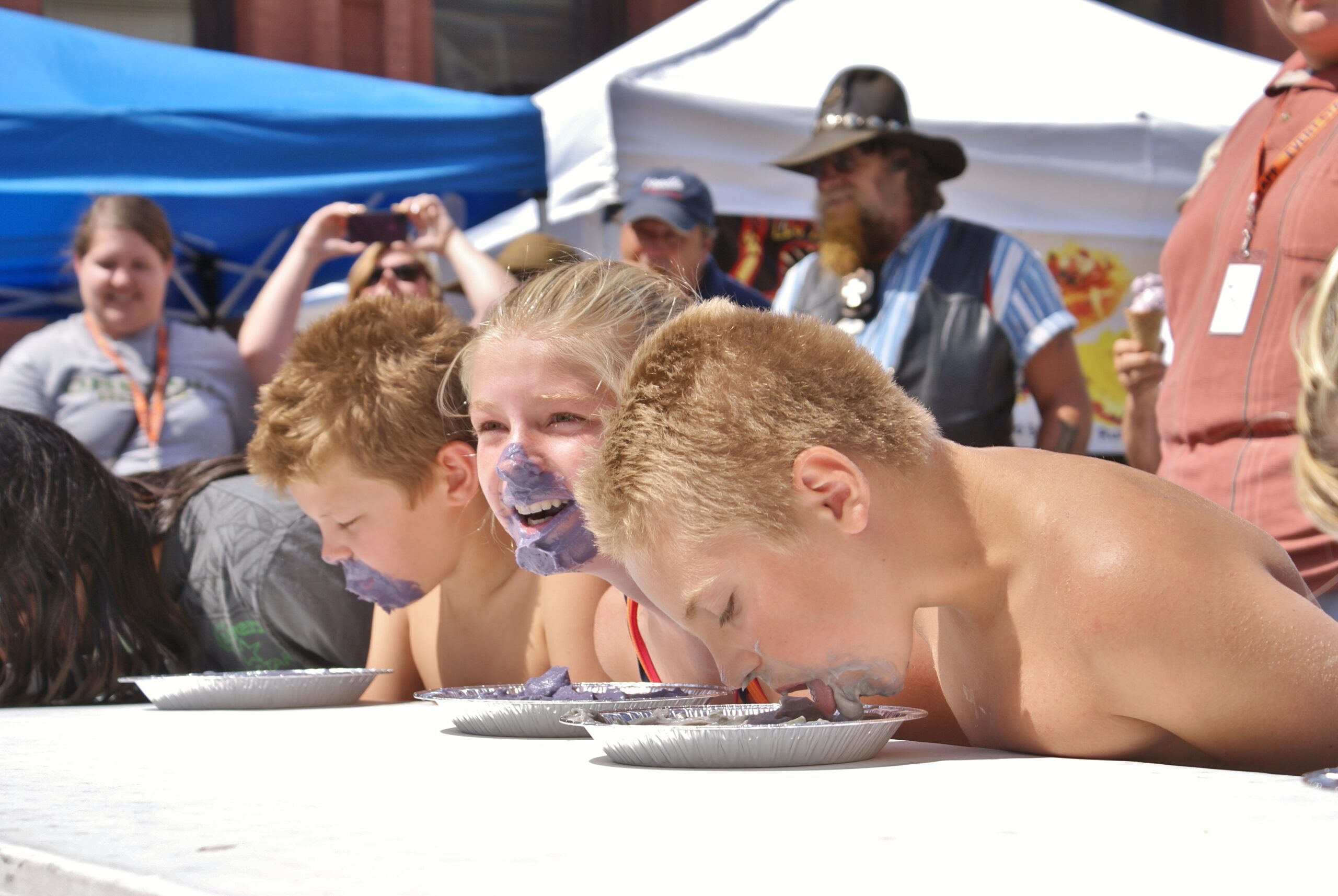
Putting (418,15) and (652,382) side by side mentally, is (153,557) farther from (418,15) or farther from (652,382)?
(418,15)

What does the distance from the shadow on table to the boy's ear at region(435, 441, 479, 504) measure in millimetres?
987

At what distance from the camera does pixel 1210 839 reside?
1.04 m

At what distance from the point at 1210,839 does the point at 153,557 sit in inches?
108

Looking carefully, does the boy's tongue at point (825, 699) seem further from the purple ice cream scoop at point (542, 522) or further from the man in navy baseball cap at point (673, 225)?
the man in navy baseball cap at point (673, 225)

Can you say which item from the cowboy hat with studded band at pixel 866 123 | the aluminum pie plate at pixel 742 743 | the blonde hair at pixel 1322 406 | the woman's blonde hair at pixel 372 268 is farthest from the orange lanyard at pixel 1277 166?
the woman's blonde hair at pixel 372 268

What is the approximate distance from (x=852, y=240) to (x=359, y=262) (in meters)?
1.76

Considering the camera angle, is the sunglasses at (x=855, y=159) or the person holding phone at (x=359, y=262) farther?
the person holding phone at (x=359, y=262)

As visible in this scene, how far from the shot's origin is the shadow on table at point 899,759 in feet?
4.95

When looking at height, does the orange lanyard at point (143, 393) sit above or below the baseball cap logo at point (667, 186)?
below

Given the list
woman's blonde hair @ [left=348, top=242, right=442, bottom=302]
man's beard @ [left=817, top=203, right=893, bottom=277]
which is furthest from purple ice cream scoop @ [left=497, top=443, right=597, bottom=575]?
woman's blonde hair @ [left=348, top=242, right=442, bottom=302]

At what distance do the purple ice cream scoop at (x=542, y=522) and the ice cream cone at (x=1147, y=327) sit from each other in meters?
2.42

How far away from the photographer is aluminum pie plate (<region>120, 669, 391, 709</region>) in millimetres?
2443

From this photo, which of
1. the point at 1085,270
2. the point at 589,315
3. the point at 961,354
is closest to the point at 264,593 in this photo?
the point at 589,315

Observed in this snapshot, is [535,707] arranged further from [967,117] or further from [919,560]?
[967,117]
